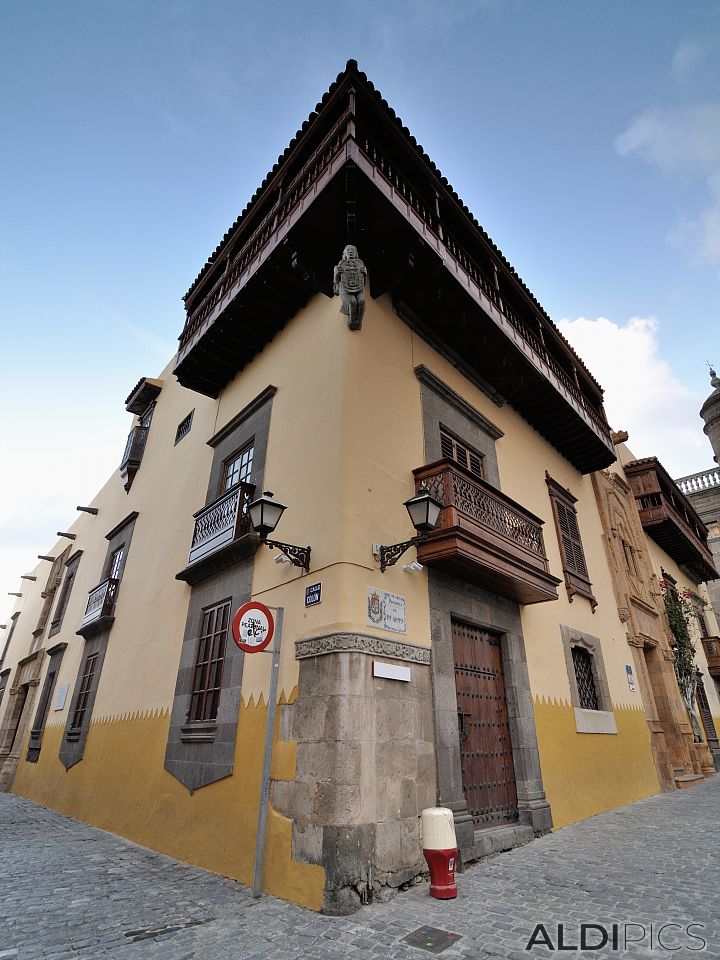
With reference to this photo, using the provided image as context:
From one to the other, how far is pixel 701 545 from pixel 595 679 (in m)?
11.8

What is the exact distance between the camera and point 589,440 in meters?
11.8

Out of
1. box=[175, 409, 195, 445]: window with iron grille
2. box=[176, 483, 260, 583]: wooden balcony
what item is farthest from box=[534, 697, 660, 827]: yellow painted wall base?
box=[175, 409, 195, 445]: window with iron grille

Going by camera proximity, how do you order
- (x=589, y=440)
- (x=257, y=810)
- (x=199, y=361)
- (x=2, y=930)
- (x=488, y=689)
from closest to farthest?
(x=2, y=930) < (x=257, y=810) < (x=488, y=689) < (x=199, y=361) < (x=589, y=440)

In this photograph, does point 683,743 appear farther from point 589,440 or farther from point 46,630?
point 46,630

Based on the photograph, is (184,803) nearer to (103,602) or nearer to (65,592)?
(103,602)

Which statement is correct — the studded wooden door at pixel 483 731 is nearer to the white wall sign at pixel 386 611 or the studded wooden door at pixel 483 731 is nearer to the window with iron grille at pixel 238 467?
the white wall sign at pixel 386 611

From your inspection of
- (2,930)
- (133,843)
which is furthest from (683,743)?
(2,930)

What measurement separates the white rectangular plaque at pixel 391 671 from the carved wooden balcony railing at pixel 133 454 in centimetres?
1044

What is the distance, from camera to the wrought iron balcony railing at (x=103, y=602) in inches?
439

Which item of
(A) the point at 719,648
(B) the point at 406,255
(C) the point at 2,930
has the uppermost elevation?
(B) the point at 406,255

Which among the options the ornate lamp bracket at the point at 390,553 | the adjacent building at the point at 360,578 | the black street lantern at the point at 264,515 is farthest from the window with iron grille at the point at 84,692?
the ornate lamp bracket at the point at 390,553

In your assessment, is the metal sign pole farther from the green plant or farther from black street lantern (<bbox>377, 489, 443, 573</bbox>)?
the green plant

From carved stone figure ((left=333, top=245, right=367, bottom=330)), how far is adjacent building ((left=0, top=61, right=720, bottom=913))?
34mm

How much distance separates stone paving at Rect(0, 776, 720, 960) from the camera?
140 inches
